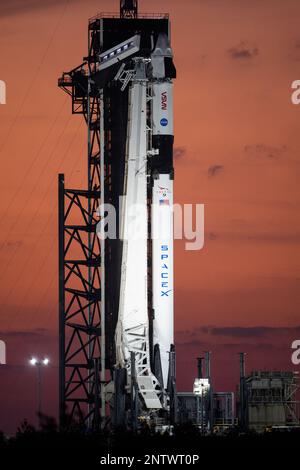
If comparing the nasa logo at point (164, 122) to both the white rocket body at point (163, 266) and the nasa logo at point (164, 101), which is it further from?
the white rocket body at point (163, 266)

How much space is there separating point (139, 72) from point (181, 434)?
110 ft

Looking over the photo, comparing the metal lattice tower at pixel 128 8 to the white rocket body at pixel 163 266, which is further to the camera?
the metal lattice tower at pixel 128 8

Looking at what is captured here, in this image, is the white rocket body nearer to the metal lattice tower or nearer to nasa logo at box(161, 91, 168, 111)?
nasa logo at box(161, 91, 168, 111)

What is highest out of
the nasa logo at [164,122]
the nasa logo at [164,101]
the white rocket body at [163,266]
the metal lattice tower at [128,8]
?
the metal lattice tower at [128,8]

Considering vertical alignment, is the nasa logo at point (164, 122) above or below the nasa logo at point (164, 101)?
below

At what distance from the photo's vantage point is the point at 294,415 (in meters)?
171

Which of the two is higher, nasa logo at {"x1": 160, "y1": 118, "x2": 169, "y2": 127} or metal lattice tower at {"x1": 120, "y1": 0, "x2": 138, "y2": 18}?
metal lattice tower at {"x1": 120, "y1": 0, "x2": 138, "y2": 18}

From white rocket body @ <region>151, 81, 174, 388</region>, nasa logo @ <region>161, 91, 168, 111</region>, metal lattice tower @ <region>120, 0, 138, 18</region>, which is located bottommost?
white rocket body @ <region>151, 81, 174, 388</region>

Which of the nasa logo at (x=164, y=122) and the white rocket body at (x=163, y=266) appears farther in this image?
the nasa logo at (x=164, y=122)

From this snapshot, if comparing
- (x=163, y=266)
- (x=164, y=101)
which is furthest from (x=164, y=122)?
(x=163, y=266)

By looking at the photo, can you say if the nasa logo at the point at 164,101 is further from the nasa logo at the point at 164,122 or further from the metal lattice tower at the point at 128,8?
the metal lattice tower at the point at 128,8

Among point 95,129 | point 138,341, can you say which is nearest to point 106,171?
point 95,129
